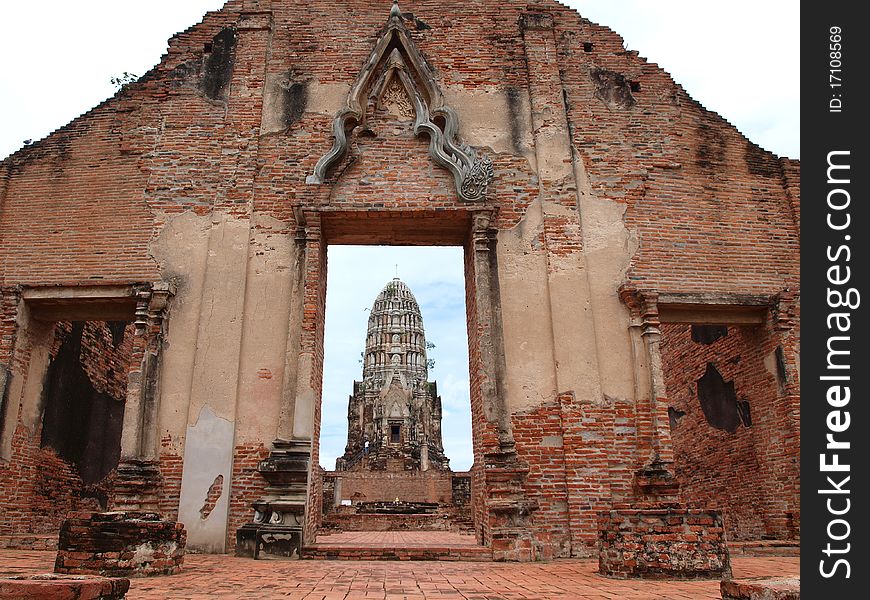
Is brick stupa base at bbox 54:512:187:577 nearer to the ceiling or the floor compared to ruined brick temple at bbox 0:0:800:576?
nearer to the floor

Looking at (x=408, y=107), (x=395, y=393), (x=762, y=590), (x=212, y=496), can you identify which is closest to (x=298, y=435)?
(x=212, y=496)

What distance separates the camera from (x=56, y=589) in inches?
108

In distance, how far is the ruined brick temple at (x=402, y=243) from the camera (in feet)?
27.2

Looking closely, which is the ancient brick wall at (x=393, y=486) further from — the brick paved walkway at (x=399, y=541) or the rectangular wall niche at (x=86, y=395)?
the rectangular wall niche at (x=86, y=395)

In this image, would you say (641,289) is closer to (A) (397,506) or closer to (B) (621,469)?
(B) (621,469)

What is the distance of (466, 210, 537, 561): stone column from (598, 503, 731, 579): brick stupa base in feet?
6.65

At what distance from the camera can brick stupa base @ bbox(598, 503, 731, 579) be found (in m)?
5.38

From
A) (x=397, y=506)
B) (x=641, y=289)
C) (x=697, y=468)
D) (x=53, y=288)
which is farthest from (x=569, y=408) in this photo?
(x=397, y=506)

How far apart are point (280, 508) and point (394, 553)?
1.41 meters

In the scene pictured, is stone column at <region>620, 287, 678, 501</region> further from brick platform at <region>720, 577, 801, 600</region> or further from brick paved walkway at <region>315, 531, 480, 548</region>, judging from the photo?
brick platform at <region>720, 577, 801, 600</region>

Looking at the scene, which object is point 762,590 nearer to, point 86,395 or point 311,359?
point 311,359

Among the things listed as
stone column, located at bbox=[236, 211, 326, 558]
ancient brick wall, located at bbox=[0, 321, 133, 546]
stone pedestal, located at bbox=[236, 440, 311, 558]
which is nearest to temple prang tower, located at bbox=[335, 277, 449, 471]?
ancient brick wall, located at bbox=[0, 321, 133, 546]

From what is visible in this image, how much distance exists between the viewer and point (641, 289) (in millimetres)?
8930

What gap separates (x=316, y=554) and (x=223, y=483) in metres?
1.56
